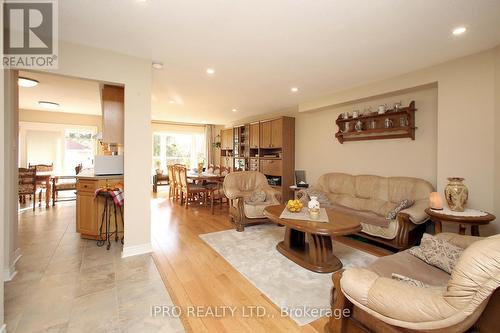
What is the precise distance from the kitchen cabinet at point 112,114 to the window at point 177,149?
491 cm

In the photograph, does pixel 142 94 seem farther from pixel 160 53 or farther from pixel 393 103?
pixel 393 103

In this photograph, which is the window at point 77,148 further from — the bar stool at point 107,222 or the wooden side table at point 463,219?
the wooden side table at point 463,219

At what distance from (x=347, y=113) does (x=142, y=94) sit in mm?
3693

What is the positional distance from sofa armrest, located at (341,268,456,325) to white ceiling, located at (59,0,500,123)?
2090mm

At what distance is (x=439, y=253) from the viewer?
1.82m

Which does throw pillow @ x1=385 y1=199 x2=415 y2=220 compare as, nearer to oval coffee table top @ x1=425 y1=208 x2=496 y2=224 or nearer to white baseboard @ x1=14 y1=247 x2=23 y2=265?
oval coffee table top @ x1=425 y1=208 x2=496 y2=224

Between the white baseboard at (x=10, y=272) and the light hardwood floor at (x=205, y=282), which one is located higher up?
the white baseboard at (x=10, y=272)

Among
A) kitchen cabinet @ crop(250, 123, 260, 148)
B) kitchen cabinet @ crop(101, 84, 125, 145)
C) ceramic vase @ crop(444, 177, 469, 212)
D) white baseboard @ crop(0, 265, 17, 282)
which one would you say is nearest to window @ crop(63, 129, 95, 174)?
kitchen cabinet @ crop(101, 84, 125, 145)

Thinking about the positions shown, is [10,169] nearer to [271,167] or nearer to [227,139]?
[271,167]

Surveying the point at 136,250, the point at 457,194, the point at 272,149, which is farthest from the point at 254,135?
the point at 457,194

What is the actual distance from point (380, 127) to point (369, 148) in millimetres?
440

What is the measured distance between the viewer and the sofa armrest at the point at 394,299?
1036 mm

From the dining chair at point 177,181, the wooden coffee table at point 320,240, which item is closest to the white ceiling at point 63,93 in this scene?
the dining chair at point 177,181

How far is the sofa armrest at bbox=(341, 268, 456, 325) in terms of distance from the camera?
1.04 meters
